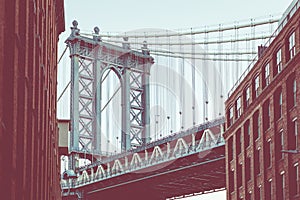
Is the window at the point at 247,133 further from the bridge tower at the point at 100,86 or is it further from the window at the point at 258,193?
the bridge tower at the point at 100,86

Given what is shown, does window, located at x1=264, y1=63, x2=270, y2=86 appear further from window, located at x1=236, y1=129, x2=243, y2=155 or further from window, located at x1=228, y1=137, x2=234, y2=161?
window, located at x1=228, y1=137, x2=234, y2=161

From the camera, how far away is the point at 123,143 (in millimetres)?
128500

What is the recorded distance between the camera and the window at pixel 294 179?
56875mm

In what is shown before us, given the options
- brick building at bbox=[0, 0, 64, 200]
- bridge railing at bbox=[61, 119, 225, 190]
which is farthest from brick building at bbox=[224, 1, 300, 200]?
brick building at bbox=[0, 0, 64, 200]

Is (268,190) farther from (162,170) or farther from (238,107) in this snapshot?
(162,170)

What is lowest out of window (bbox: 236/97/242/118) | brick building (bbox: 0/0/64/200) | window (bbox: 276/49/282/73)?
brick building (bbox: 0/0/64/200)

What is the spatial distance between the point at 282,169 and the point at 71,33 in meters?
71.2

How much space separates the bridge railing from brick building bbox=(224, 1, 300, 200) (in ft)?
42.0

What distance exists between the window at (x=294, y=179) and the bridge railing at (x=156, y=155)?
31253mm

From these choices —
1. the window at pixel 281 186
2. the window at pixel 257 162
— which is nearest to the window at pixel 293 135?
the window at pixel 281 186

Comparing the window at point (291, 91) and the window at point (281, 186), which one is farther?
the window at point (281, 186)

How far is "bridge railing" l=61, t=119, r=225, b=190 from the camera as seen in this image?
93562 mm

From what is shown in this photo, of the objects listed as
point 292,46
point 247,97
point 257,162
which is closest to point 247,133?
point 247,97

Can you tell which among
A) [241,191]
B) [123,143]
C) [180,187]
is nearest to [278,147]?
[241,191]
